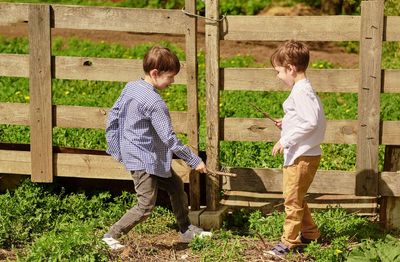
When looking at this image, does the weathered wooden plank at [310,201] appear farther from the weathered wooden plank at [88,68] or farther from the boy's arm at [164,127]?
the boy's arm at [164,127]

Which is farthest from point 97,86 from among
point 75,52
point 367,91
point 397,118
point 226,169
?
point 367,91

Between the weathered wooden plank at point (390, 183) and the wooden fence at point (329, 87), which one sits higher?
the wooden fence at point (329, 87)

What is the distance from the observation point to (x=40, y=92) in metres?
7.35

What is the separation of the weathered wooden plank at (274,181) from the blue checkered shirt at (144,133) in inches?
30.2

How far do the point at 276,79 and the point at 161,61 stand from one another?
100 cm

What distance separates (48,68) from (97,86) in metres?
4.04

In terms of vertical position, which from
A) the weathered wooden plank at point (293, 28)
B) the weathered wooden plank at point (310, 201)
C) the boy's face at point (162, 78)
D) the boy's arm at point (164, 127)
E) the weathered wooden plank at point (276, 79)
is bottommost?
the weathered wooden plank at point (310, 201)

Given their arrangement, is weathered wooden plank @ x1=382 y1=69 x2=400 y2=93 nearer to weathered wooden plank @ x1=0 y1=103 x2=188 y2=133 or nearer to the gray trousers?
weathered wooden plank @ x1=0 y1=103 x2=188 y2=133

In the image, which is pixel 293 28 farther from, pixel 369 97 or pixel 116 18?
pixel 116 18

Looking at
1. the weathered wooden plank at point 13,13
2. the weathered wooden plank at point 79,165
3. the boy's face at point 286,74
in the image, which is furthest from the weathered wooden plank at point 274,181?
the weathered wooden plank at point 13,13

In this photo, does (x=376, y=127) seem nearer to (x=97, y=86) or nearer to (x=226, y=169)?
(x=226, y=169)

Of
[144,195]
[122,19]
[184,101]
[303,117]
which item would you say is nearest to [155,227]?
[144,195]

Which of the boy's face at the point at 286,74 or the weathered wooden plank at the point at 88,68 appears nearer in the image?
the boy's face at the point at 286,74

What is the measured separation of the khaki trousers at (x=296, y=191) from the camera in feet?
20.9
